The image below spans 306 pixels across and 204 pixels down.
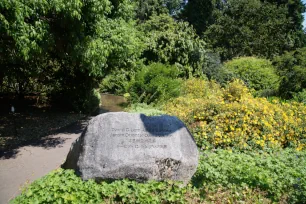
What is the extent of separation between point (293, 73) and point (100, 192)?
33.5 feet

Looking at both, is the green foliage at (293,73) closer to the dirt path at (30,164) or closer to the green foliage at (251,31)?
the dirt path at (30,164)

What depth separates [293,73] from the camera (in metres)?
11.5

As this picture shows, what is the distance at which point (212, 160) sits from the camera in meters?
5.18

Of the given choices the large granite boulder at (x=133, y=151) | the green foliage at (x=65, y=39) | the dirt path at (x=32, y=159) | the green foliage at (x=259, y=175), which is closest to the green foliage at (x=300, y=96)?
the green foliage at (x=259, y=175)

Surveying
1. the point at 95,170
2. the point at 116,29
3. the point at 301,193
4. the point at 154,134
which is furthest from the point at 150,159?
the point at 116,29

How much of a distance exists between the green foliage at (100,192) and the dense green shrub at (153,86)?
709 cm

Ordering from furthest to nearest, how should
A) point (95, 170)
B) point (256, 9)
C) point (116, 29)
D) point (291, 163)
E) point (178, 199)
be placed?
point (256, 9) → point (116, 29) → point (291, 163) → point (95, 170) → point (178, 199)

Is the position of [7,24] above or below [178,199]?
above

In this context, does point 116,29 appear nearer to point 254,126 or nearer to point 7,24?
point 7,24

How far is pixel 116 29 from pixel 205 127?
156 inches

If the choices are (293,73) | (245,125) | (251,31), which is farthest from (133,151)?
(251,31)

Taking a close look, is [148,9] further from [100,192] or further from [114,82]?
[100,192]

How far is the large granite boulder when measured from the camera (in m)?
4.73

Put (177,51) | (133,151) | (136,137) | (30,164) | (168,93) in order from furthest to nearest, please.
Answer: (177,51) < (168,93) < (30,164) < (136,137) < (133,151)
